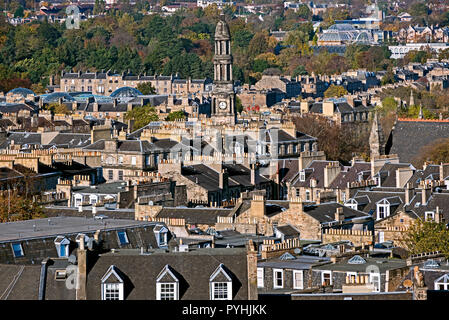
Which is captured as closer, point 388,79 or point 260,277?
point 260,277

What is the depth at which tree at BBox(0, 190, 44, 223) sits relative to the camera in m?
56.1

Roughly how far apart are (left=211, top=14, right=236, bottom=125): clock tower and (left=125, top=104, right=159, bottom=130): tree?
221 inches

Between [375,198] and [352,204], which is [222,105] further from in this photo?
[352,204]

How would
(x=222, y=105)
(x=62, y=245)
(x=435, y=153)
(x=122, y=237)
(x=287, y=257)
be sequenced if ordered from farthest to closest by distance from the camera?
(x=222, y=105) → (x=435, y=153) → (x=122, y=237) → (x=287, y=257) → (x=62, y=245)

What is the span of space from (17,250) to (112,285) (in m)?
7.72

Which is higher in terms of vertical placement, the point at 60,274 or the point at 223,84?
the point at 223,84

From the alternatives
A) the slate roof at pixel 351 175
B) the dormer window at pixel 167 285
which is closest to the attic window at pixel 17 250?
the dormer window at pixel 167 285

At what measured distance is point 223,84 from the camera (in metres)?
110

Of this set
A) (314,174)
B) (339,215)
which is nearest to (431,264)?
(339,215)

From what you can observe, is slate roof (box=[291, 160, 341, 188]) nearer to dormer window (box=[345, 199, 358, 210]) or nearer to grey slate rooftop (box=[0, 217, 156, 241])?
dormer window (box=[345, 199, 358, 210])

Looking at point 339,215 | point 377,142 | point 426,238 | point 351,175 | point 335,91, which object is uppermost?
point 377,142

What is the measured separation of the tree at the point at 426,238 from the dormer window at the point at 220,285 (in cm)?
1384

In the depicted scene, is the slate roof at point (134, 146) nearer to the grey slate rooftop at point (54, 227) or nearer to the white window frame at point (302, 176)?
the white window frame at point (302, 176)

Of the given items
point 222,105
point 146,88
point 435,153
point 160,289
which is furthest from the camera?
point 146,88
